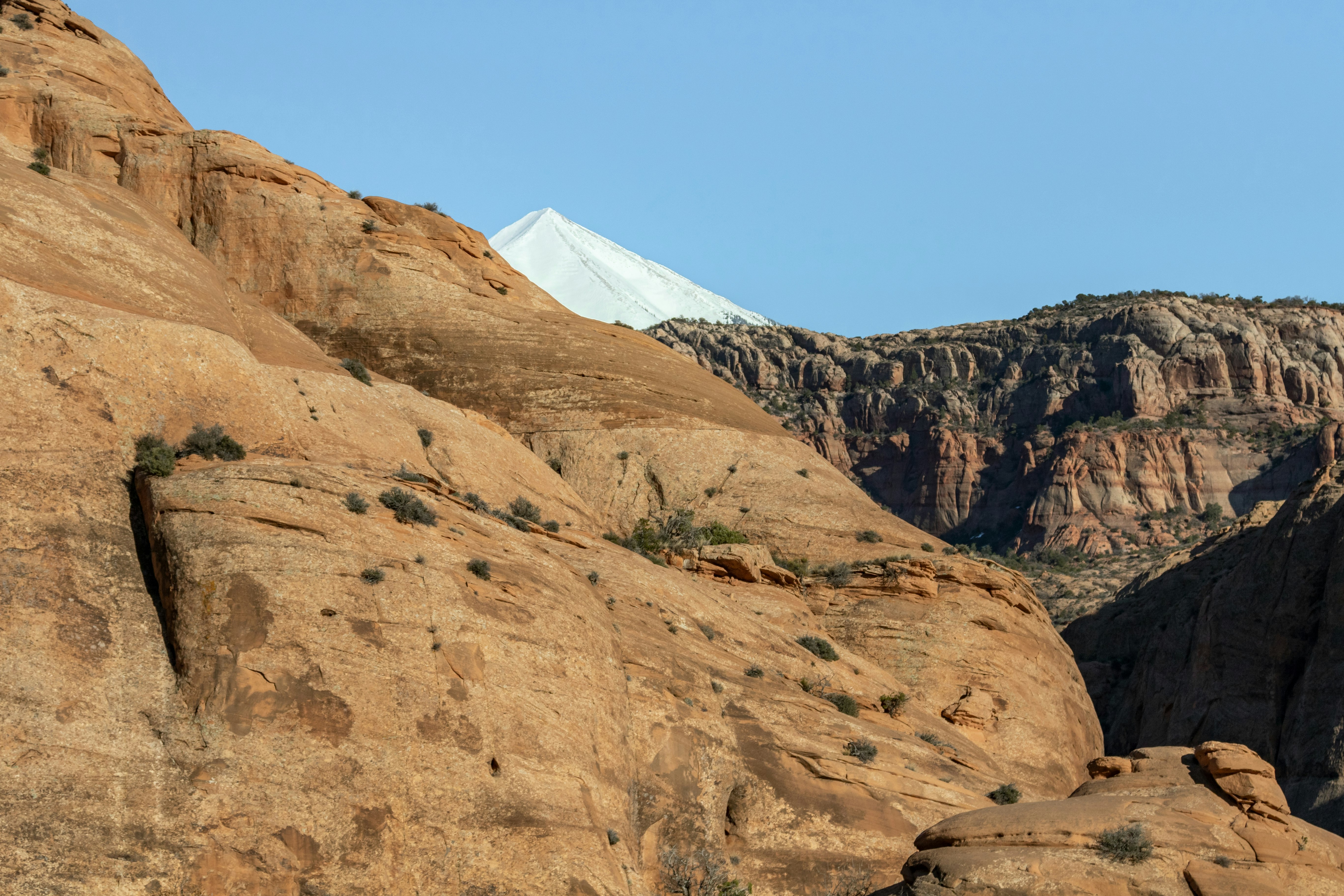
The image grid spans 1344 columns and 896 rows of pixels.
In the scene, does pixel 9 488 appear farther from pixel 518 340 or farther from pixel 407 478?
pixel 518 340

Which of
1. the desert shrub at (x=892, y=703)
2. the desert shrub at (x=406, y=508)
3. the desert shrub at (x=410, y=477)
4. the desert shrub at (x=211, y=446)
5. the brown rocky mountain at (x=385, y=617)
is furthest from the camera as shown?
the desert shrub at (x=892, y=703)

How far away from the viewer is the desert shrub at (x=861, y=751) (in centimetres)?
2445

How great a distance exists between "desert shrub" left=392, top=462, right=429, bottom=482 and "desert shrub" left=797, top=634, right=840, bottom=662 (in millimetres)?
11225

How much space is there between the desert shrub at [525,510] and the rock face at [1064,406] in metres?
90.2

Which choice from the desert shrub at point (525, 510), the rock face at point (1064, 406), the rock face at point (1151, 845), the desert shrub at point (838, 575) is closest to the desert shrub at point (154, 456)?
the desert shrub at point (525, 510)

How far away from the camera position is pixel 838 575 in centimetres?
3581

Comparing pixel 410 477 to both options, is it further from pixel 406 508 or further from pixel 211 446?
pixel 211 446

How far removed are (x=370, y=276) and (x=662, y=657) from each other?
22379mm

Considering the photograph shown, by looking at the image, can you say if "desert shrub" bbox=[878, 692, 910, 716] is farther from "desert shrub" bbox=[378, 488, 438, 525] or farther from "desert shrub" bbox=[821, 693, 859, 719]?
"desert shrub" bbox=[378, 488, 438, 525]

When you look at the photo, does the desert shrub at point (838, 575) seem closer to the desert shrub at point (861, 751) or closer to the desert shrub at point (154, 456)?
the desert shrub at point (861, 751)

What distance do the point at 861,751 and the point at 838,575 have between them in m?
11.6

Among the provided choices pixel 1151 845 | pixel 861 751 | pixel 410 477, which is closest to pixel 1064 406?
pixel 861 751

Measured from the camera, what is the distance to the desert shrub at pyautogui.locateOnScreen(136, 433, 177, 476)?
20.2 m

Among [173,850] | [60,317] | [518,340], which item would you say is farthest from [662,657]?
[518,340]
